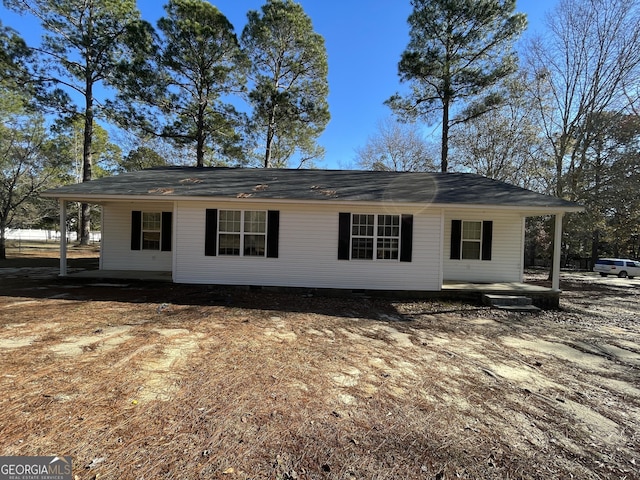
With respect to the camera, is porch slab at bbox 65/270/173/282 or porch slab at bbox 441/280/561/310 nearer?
porch slab at bbox 441/280/561/310

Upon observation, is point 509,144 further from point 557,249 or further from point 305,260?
point 305,260

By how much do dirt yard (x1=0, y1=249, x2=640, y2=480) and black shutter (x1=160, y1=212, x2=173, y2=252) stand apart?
463cm

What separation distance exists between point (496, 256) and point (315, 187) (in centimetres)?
616

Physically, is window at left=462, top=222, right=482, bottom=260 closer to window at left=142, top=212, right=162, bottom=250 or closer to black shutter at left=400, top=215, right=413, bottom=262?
black shutter at left=400, top=215, right=413, bottom=262

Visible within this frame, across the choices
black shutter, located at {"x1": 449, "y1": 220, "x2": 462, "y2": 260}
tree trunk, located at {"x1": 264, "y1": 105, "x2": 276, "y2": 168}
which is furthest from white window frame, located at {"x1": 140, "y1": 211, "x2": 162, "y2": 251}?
tree trunk, located at {"x1": 264, "y1": 105, "x2": 276, "y2": 168}

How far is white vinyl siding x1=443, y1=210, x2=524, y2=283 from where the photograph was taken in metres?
9.91

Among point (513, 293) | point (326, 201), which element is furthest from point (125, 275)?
point (513, 293)

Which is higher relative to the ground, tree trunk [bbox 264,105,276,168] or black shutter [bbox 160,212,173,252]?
tree trunk [bbox 264,105,276,168]

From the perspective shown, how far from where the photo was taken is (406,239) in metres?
8.59

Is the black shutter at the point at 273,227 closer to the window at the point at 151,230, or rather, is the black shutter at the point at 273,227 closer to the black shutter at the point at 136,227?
the window at the point at 151,230

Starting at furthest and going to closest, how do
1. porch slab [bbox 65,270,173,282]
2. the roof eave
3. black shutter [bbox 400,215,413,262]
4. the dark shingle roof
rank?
porch slab [bbox 65,270,173,282] < black shutter [bbox 400,215,413,262] < the dark shingle roof < the roof eave

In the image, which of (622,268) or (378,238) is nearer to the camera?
(378,238)

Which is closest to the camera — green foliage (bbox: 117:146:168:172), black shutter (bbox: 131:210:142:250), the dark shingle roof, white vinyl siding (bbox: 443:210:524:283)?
the dark shingle roof

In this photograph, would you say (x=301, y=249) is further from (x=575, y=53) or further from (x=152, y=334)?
(x=575, y=53)
